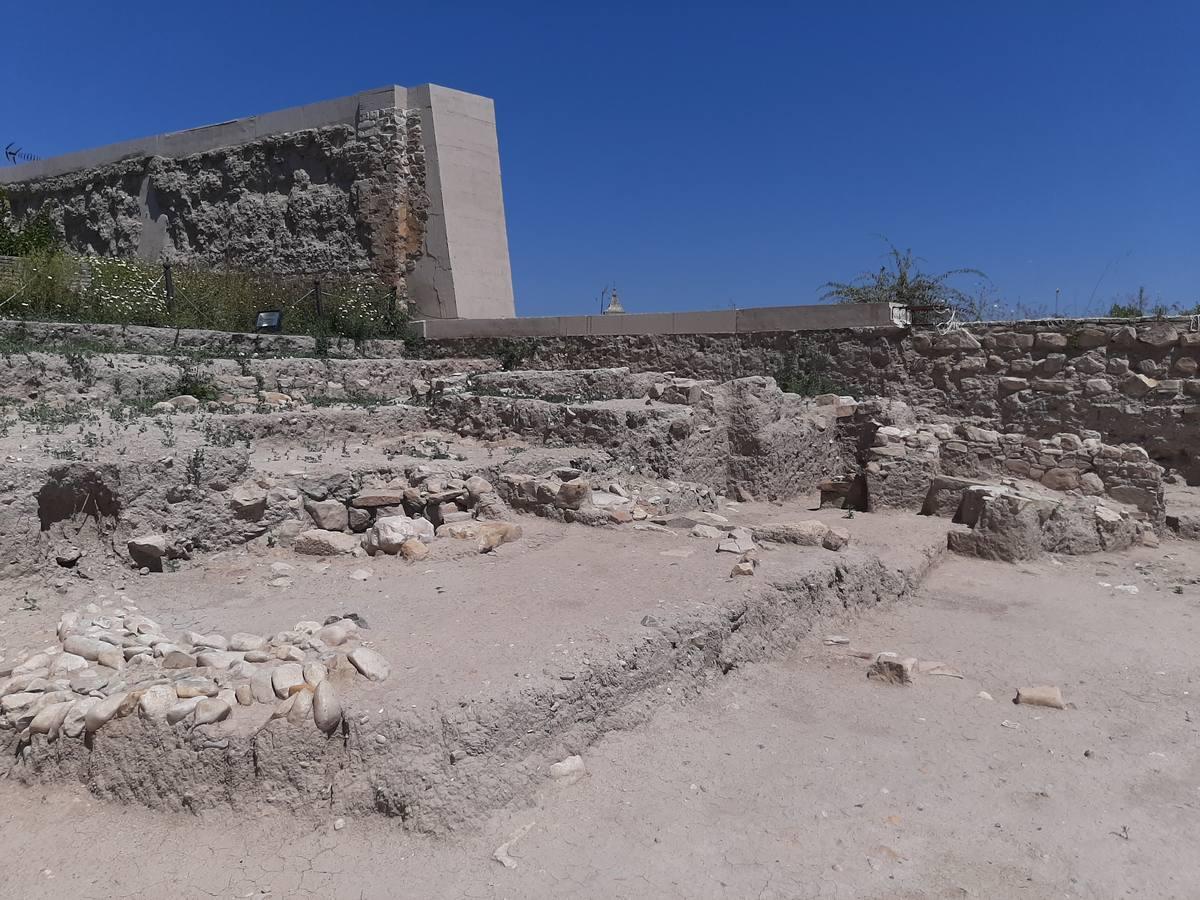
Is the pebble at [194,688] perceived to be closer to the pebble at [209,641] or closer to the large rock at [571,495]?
the pebble at [209,641]

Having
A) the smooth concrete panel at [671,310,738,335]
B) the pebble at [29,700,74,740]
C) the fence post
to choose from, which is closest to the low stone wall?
the smooth concrete panel at [671,310,738,335]

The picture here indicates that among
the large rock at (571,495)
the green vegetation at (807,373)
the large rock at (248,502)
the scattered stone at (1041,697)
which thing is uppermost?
the green vegetation at (807,373)

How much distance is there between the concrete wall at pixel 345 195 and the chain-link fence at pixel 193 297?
46 cm

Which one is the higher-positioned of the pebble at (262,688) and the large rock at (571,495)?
the large rock at (571,495)

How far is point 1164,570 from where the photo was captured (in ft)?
17.7

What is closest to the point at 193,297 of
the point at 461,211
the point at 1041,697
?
the point at 461,211

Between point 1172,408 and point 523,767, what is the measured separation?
7.23 meters

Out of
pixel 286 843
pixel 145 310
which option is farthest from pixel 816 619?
pixel 145 310

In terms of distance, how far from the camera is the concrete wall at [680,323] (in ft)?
28.6

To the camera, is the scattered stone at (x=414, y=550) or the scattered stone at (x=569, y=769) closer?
the scattered stone at (x=569, y=769)

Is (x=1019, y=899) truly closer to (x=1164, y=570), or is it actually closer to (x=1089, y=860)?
(x=1089, y=860)

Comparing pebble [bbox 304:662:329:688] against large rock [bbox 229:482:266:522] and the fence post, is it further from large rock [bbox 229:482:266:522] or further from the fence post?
the fence post

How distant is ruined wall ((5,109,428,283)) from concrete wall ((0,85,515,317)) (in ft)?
0.06

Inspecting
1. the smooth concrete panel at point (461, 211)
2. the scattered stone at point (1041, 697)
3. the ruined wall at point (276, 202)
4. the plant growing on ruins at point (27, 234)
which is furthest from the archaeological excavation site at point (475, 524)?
the plant growing on ruins at point (27, 234)
